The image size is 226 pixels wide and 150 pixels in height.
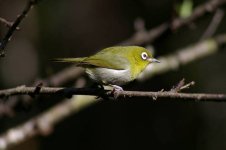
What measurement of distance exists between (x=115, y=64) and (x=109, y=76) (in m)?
0.15

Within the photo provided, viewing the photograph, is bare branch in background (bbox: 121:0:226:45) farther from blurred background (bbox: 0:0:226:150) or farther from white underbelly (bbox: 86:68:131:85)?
white underbelly (bbox: 86:68:131:85)

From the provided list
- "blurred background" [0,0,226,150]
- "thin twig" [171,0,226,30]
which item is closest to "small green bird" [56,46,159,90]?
"thin twig" [171,0,226,30]

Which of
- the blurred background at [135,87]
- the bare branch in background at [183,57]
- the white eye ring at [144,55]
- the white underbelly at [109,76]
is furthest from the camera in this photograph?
the blurred background at [135,87]

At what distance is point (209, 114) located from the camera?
273 inches

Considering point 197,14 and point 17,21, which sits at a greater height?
point 197,14

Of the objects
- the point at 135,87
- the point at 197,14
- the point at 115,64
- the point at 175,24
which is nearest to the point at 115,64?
the point at 115,64

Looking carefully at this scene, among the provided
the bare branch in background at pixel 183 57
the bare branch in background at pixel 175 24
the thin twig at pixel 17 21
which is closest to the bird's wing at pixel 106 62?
the thin twig at pixel 17 21

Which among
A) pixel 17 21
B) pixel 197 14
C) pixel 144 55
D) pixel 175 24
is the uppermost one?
pixel 197 14

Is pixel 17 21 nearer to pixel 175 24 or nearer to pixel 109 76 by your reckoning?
pixel 109 76

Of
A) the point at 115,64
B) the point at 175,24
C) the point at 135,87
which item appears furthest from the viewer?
the point at 135,87

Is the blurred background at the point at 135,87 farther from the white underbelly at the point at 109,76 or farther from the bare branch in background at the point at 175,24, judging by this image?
the white underbelly at the point at 109,76

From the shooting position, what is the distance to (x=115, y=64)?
3883mm

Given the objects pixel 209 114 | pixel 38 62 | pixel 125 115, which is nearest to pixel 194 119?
pixel 209 114

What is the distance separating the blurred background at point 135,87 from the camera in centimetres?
683
